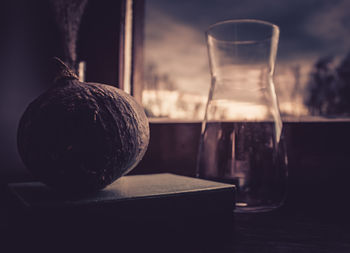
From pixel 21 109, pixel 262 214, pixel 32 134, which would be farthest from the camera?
pixel 21 109

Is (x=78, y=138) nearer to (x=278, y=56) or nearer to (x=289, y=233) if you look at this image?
(x=289, y=233)

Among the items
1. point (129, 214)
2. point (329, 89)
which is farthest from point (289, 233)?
Result: point (329, 89)

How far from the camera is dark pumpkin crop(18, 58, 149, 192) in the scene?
35 centimetres

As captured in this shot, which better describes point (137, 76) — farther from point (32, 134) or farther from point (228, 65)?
point (32, 134)

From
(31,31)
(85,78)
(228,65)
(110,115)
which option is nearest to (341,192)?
(228,65)

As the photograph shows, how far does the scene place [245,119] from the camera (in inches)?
21.0

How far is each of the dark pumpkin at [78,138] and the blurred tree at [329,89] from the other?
409 mm

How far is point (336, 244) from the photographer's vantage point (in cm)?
36

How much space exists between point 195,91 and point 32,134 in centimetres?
46

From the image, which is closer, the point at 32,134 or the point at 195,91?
the point at 32,134

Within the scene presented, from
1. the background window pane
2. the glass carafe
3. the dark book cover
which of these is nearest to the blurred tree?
the background window pane

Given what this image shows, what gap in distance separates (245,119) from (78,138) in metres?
0.28

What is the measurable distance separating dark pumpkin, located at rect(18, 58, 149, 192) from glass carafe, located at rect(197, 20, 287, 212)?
0.18 meters

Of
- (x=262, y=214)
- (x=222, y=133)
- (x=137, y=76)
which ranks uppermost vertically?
(x=137, y=76)
